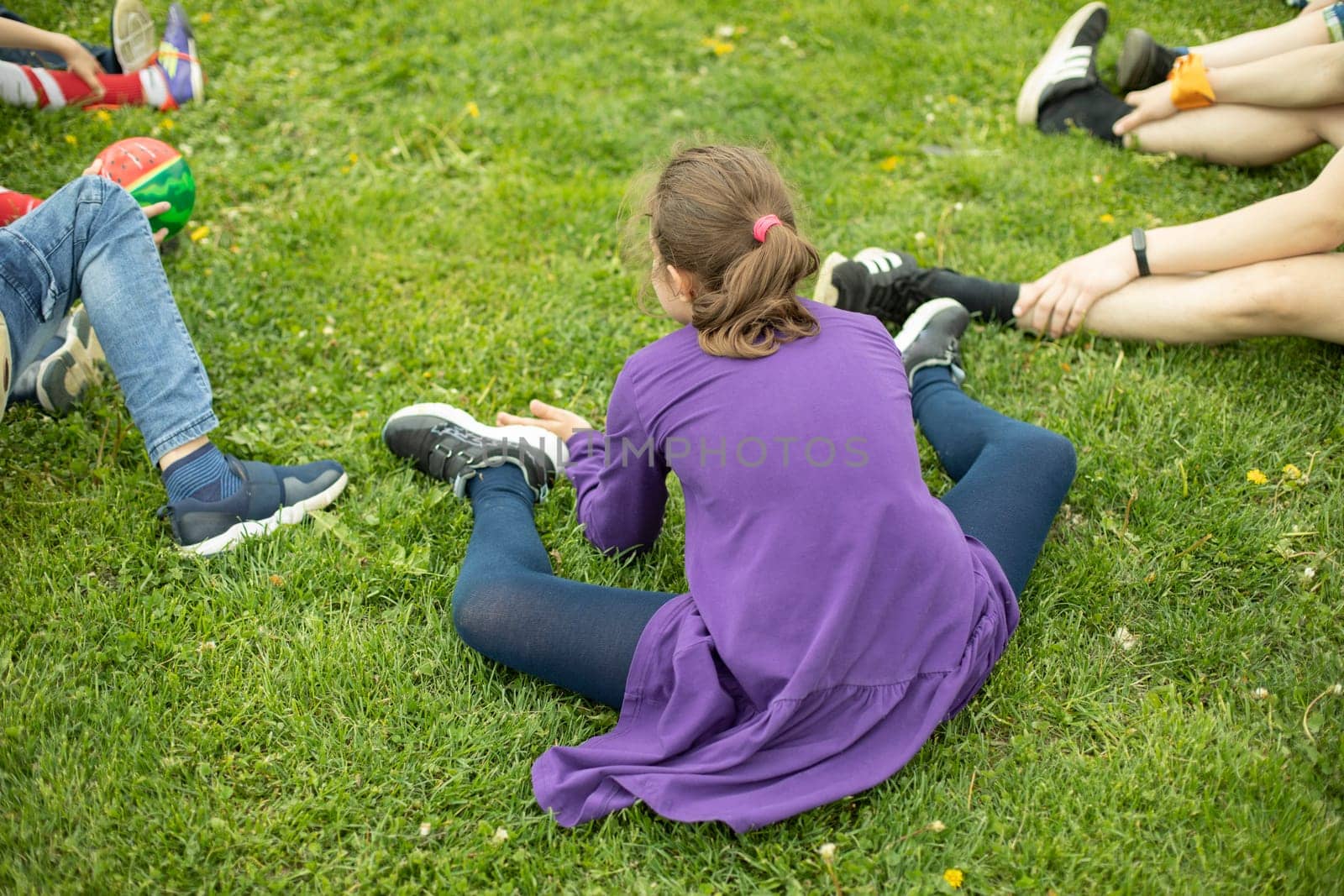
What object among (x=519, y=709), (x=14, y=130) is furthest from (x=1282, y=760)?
(x=14, y=130)

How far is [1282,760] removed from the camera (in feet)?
6.89

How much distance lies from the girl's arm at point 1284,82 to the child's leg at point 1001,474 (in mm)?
1877

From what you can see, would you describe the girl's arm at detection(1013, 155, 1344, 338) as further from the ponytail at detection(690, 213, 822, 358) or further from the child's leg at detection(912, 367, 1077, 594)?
the ponytail at detection(690, 213, 822, 358)

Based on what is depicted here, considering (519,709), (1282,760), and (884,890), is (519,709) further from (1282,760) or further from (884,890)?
(1282,760)

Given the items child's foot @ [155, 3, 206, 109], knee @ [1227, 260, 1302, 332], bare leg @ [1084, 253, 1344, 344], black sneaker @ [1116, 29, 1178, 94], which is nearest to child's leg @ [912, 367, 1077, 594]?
bare leg @ [1084, 253, 1344, 344]

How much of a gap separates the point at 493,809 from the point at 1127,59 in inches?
162

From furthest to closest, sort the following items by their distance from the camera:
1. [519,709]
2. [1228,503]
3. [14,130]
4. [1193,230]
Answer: [14,130] → [1193,230] → [1228,503] → [519,709]

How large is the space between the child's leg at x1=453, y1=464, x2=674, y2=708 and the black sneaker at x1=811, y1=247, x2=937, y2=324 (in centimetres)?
147

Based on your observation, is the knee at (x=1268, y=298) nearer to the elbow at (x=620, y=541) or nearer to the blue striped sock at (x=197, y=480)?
the elbow at (x=620, y=541)

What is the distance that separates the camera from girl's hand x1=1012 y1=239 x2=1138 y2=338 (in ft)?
10.6

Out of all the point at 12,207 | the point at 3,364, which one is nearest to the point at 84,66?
the point at 12,207

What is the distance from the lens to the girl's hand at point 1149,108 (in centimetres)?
399

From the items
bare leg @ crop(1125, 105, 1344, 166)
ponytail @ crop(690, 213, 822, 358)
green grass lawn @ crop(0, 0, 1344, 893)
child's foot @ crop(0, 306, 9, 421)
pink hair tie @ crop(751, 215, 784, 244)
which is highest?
pink hair tie @ crop(751, 215, 784, 244)

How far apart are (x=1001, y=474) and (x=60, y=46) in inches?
146
